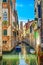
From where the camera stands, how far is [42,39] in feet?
15.9

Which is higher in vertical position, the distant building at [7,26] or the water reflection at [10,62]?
the distant building at [7,26]

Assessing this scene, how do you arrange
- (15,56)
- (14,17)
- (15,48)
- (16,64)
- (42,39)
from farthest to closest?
(14,17) < (15,48) < (15,56) < (42,39) < (16,64)

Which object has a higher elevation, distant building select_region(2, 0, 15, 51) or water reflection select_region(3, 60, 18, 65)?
distant building select_region(2, 0, 15, 51)

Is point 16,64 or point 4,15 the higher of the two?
point 4,15

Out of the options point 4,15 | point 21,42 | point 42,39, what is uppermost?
point 4,15

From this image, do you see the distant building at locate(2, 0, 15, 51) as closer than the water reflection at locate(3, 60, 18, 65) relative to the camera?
No

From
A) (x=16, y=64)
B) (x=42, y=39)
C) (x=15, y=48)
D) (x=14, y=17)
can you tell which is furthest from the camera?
(x=14, y=17)

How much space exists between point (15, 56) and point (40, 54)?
0.80m

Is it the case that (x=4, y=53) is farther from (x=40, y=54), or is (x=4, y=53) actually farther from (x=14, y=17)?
(x=14, y=17)

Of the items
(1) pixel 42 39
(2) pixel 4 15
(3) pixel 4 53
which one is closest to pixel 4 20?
(2) pixel 4 15

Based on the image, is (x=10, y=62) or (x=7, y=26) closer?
(x=10, y=62)

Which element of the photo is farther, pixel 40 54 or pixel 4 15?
pixel 4 15

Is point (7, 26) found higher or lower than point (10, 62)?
higher

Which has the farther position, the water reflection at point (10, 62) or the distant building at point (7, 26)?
the distant building at point (7, 26)
